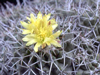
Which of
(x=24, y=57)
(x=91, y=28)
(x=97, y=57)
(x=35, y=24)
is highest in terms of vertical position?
(x=35, y=24)

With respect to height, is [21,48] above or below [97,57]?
above

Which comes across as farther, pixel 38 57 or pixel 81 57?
pixel 81 57

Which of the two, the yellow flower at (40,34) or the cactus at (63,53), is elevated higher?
the yellow flower at (40,34)

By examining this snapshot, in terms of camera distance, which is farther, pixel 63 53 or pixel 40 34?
pixel 63 53

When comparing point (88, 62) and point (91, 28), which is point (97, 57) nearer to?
point (88, 62)

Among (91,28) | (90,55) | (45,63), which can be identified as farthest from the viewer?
(91,28)

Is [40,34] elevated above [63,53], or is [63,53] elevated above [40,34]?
[40,34]

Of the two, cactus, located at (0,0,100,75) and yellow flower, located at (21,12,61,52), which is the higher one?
yellow flower, located at (21,12,61,52)

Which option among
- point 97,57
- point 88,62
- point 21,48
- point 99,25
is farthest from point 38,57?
point 99,25

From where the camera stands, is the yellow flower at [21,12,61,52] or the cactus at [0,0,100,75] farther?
the cactus at [0,0,100,75]

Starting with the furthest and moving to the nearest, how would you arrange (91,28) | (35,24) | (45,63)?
(91,28), (45,63), (35,24)

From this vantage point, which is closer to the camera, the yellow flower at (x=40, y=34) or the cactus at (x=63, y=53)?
the yellow flower at (x=40, y=34)
